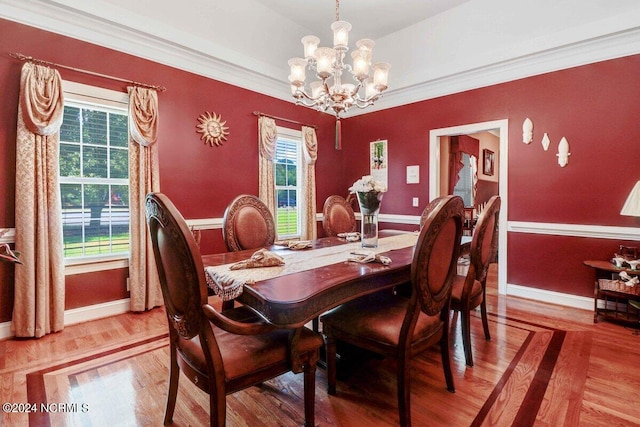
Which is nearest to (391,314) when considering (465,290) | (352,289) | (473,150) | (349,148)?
(352,289)

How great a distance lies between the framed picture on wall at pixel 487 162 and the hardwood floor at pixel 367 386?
4408 millimetres

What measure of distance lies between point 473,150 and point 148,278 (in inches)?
228

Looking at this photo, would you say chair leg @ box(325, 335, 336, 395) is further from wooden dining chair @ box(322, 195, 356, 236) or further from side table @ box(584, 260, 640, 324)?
side table @ box(584, 260, 640, 324)

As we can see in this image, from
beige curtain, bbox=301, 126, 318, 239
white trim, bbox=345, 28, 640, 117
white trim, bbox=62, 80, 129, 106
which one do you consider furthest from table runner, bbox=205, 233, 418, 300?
white trim, bbox=345, 28, 640, 117

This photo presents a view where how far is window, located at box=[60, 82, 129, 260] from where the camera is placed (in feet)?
9.46

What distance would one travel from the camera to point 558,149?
3422 mm

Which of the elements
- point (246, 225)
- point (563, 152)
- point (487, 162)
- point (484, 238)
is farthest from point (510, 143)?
point (246, 225)

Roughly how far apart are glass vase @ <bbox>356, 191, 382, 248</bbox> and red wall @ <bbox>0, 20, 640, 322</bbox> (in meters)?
2.25

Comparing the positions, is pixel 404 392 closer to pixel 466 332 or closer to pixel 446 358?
pixel 446 358

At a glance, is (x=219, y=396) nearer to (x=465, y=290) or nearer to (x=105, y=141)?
(x=465, y=290)

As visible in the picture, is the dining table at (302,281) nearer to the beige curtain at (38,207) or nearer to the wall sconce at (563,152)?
the beige curtain at (38,207)

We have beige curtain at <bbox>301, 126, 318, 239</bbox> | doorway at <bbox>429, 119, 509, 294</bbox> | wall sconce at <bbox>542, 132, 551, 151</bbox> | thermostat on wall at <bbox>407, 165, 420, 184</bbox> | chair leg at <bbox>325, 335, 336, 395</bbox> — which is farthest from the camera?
beige curtain at <bbox>301, 126, 318, 239</bbox>

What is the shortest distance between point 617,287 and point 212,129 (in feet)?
14.6

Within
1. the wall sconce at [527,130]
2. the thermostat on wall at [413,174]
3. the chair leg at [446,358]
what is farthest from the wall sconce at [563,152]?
the chair leg at [446,358]
